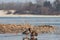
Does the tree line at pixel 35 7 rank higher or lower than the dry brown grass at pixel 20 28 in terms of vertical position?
higher

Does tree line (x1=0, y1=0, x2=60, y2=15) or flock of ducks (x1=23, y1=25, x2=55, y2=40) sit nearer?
flock of ducks (x1=23, y1=25, x2=55, y2=40)

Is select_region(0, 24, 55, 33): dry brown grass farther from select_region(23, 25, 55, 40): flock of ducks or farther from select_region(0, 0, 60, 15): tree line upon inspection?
select_region(0, 0, 60, 15): tree line

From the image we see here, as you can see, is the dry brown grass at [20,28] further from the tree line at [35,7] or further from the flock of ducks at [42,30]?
the tree line at [35,7]

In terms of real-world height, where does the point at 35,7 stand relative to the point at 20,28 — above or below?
above

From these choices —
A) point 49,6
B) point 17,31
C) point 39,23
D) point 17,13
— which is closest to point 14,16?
point 17,13

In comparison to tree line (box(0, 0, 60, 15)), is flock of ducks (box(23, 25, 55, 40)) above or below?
below

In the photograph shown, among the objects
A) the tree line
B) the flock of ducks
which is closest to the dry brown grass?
the flock of ducks

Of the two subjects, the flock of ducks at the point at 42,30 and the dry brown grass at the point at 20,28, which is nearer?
the flock of ducks at the point at 42,30

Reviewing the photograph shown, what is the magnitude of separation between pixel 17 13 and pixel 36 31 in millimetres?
559

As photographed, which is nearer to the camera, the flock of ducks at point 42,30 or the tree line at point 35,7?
the flock of ducks at point 42,30

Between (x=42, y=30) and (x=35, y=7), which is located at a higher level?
(x=35, y=7)

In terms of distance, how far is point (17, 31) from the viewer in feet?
10.9

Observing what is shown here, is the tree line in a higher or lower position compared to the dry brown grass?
higher

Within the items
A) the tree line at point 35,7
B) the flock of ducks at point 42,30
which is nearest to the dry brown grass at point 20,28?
the flock of ducks at point 42,30
